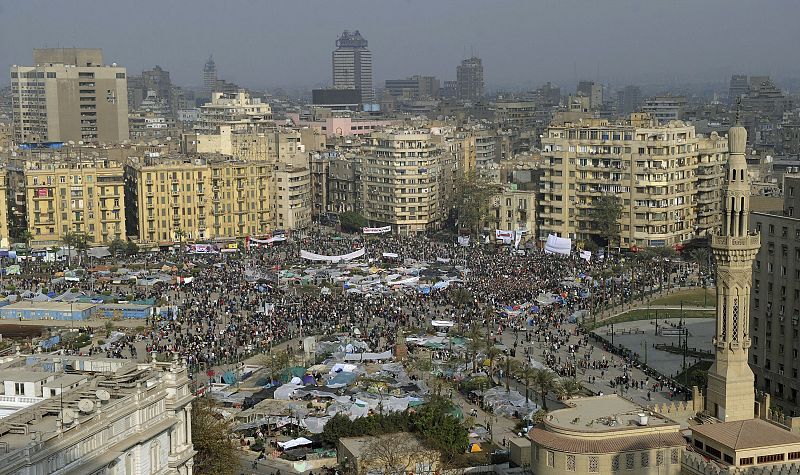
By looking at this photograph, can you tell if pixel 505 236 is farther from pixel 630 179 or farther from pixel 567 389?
pixel 567 389

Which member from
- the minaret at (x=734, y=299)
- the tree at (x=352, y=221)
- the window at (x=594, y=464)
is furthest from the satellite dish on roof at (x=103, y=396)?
the tree at (x=352, y=221)

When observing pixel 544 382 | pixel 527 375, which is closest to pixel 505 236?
pixel 527 375

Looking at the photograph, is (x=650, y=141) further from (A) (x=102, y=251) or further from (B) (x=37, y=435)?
(B) (x=37, y=435)

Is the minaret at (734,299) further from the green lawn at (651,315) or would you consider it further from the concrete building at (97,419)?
the green lawn at (651,315)

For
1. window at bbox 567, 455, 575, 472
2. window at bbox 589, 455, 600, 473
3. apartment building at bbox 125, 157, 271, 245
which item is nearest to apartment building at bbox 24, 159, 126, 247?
apartment building at bbox 125, 157, 271, 245

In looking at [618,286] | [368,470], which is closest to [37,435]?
[368,470]
